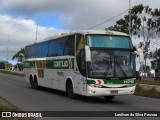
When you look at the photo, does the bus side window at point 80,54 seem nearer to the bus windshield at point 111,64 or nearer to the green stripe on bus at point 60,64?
the bus windshield at point 111,64

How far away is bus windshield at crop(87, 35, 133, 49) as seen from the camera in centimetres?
1797

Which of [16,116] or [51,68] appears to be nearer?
[16,116]

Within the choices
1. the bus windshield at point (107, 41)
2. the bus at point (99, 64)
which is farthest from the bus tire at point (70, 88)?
the bus windshield at point (107, 41)

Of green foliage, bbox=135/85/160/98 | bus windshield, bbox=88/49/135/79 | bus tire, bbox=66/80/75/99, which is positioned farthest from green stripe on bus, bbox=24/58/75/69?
green foliage, bbox=135/85/160/98

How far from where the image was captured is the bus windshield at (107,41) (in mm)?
17969

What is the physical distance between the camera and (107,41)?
18.2 meters

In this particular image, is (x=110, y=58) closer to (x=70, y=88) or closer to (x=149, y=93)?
(x=70, y=88)

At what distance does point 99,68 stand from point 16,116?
6866mm

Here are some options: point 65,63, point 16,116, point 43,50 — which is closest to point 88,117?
point 16,116

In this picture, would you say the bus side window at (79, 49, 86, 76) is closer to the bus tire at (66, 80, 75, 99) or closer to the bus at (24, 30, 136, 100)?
the bus at (24, 30, 136, 100)

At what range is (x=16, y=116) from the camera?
1134cm

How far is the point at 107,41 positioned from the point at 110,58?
0.88m

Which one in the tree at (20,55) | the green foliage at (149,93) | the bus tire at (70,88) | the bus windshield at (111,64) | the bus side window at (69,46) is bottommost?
the green foliage at (149,93)

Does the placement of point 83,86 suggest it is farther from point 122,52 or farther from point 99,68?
point 122,52
